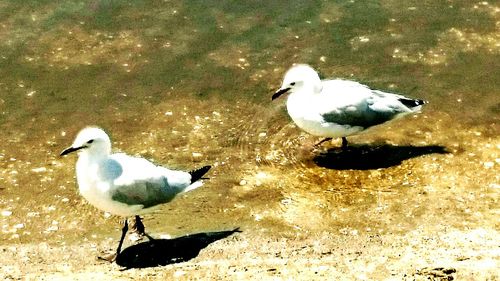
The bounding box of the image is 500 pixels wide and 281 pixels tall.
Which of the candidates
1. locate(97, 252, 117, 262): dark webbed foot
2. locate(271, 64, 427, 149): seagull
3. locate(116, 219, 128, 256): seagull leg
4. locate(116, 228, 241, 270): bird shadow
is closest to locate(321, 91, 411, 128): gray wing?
locate(271, 64, 427, 149): seagull

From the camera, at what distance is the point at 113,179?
7.52 m

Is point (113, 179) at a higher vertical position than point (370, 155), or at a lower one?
higher

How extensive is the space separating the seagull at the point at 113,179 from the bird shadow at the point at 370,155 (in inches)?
98.3

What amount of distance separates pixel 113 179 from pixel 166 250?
935 millimetres

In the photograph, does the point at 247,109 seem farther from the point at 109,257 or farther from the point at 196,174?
the point at 109,257

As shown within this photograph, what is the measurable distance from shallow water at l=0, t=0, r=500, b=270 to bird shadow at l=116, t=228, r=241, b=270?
0.18 m

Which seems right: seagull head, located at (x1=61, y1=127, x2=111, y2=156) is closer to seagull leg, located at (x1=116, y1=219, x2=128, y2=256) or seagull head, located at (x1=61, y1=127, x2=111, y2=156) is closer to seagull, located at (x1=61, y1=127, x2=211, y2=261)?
seagull, located at (x1=61, y1=127, x2=211, y2=261)

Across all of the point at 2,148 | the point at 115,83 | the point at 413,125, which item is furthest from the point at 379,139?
the point at 2,148

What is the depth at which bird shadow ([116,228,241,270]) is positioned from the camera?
25.1ft

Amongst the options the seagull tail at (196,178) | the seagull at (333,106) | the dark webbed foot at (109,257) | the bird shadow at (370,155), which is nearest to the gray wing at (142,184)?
the seagull tail at (196,178)

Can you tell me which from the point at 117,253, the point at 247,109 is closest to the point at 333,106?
the point at 247,109

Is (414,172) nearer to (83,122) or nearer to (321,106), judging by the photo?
(321,106)

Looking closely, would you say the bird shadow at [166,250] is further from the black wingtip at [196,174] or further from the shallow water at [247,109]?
the black wingtip at [196,174]

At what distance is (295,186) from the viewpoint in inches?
349
